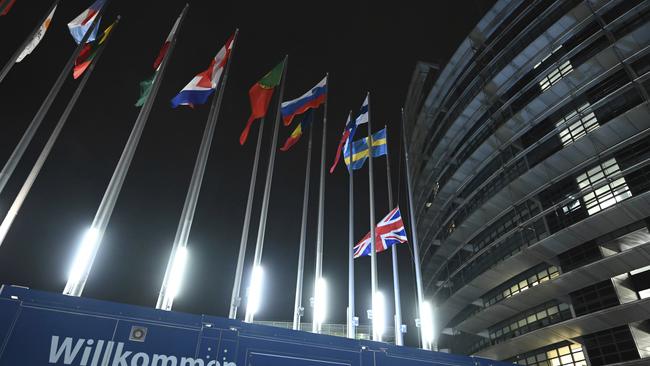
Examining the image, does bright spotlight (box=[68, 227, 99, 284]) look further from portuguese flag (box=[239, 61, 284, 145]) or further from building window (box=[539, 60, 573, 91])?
building window (box=[539, 60, 573, 91])

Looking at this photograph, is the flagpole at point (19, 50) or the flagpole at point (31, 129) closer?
the flagpole at point (31, 129)

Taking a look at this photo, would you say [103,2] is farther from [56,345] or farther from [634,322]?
[634,322]

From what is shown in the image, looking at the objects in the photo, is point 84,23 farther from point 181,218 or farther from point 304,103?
point 304,103

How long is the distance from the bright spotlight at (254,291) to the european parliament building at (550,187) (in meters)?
22.6

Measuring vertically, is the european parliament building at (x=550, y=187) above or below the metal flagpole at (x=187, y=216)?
above

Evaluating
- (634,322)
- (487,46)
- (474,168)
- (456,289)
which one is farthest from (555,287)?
(487,46)

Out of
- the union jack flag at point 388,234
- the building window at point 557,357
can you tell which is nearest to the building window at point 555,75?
the building window at point 557,357

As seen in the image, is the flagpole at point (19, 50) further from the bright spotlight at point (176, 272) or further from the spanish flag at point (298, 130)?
the spanish flag at point (298, 130)

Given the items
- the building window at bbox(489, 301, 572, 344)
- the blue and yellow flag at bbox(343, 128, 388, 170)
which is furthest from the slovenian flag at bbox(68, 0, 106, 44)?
the building window at bbox(489, 301, 572, 344)

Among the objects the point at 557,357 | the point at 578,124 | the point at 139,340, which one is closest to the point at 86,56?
the point at 139,340

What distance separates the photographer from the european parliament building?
2520 centimetres

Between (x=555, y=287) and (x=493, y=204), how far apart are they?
8693 mm

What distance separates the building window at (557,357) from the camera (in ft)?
93.0

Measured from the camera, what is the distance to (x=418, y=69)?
5572 centimetres
